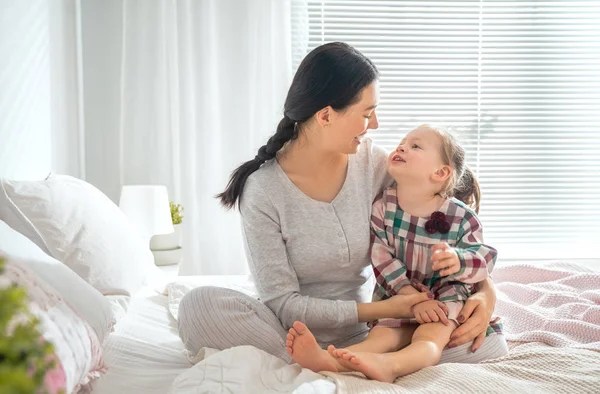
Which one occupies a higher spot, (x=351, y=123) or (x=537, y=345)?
(x=351, y=123)

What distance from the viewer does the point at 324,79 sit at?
179 cm

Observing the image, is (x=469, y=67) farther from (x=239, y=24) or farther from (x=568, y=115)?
(x=239, y=24)

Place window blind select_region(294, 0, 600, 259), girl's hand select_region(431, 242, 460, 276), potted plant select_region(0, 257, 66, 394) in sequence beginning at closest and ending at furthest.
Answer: potted plant select_region(0, 257, 66, 394) → girl's hand select_region(431, 242, 460, 276) → window blind select_region(294, 0, 600, 259)

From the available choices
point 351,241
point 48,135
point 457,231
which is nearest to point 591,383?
point 457,231

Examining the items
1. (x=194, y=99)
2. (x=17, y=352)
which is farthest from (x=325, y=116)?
(x=194, y=99)

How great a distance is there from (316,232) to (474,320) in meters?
0.47

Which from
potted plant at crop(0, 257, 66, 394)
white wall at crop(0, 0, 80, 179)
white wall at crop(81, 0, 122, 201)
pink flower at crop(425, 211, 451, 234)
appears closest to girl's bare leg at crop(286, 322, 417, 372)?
Result: pink flower at crop(425, 211, 451, 234)

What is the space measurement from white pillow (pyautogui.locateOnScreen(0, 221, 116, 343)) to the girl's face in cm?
86

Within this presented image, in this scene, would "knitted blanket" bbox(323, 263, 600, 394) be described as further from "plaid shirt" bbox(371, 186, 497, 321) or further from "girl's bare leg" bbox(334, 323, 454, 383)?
"plaid shirt" bbox(371, 186, 497, 321)

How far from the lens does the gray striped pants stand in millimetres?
1646

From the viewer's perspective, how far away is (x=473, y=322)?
168cm

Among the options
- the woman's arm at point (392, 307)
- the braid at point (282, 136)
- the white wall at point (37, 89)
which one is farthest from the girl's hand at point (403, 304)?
the white wall at point (37, 89)

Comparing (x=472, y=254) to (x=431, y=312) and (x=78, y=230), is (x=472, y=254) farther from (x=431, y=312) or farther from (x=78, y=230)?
(x=78, y=230)

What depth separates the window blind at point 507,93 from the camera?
4.00m
